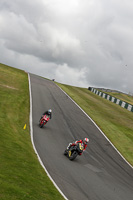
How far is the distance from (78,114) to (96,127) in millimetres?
4061

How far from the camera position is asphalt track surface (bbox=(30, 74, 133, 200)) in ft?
36.6

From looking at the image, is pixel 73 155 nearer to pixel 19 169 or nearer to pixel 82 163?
pixel 82 163

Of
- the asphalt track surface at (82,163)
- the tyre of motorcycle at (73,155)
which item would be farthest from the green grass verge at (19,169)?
the tyre of motorcycle at (73,155)

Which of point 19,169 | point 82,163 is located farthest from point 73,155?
point 19,169

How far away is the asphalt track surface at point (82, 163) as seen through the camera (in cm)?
1115

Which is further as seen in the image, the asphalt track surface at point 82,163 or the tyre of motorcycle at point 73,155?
the tyre of motorcycle at point 73,155

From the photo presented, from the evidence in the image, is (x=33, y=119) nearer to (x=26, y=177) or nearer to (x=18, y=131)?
(x=18, y=131)

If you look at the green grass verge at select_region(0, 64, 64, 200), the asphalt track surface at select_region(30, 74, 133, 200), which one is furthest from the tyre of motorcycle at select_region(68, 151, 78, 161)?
the green grass verge at select_region(0, 64, 64, 200)

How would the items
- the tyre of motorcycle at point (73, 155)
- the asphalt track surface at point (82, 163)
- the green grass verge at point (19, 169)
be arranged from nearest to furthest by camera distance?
the green grass verge at point (19, 169)
the asphalt track surface at point (82, 163)
the tyre of motorcycle at point (73, 155)

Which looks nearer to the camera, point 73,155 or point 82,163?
point 73,155

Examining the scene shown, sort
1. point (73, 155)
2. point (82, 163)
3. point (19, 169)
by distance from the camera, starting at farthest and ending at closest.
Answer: point (82, 163), point (73, 155), point (19, 169)

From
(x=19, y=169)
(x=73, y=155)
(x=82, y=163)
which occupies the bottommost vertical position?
(x=82, y=163)

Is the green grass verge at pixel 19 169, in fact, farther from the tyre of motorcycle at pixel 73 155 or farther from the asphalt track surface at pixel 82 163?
the tyre of motorcycle at pixel 73 155

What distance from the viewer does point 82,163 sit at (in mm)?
15102
